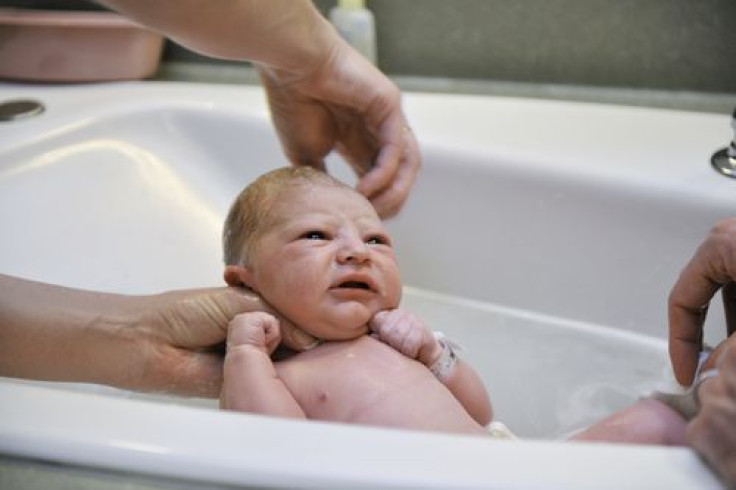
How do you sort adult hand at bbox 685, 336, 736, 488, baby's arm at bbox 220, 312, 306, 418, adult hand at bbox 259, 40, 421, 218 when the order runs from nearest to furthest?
adult hand at bbox 685, 336, 736, 488 < baby's arm at bbox 220, 312, 306, 418 < adult hand at bbox 259, 40, 421, 218

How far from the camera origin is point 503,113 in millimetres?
1299

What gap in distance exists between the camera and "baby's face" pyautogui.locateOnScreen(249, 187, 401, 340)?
2.74 ft


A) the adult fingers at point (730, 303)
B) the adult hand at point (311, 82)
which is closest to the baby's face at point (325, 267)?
the adult hand at point (311, 82)

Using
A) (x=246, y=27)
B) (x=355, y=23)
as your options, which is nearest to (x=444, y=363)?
(x=246, y=27)

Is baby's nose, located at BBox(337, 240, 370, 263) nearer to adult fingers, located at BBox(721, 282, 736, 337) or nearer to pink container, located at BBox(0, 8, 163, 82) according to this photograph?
adult fingers, located at BBox(721, 282, 736, 337)

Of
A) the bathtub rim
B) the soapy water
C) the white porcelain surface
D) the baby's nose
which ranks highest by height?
the bathtub rim

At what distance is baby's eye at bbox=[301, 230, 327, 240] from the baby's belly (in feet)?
0.41

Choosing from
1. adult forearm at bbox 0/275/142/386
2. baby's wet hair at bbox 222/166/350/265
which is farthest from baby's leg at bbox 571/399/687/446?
adult forearm at bbox 0/275/142/386

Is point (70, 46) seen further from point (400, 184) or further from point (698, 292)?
point (698, 292)

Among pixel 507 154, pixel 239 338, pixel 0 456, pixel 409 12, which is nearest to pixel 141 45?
pixel 409 12

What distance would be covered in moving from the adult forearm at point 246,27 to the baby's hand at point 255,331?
347 millimetres

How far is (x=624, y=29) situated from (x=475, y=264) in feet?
1.63

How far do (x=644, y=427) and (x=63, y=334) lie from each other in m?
0.63

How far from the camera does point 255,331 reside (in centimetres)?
80
